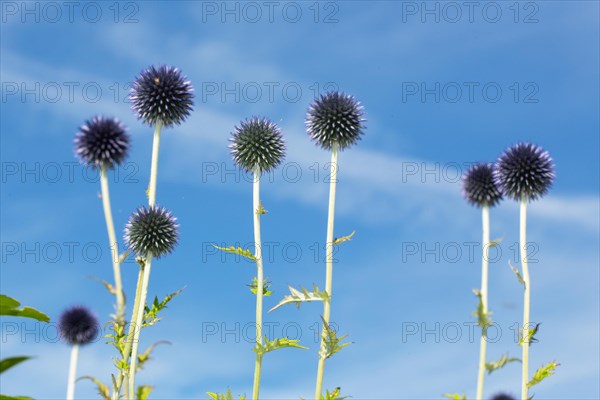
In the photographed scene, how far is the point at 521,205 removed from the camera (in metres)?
8.98

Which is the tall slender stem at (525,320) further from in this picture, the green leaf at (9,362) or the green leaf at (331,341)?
the green leaf at (9,362)

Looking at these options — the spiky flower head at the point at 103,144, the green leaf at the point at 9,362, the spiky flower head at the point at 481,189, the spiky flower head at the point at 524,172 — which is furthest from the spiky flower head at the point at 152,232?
the spiky flower head at the point at 524,172

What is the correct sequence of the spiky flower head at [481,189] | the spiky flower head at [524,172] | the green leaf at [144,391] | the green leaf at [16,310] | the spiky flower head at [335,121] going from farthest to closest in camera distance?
the spiky flower head at [335,121], the spiky flower head at [524,172], the spiky flower head at [481,189], the green leaf at [144,391], the green leaf at [16,310]

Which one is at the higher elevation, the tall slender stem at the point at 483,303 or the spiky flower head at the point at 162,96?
the spiky flower head at the point at 162,96

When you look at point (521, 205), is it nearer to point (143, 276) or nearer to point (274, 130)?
point (274, 130)

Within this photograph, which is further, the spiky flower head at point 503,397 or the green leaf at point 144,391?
the spiky flower head at point 503,397

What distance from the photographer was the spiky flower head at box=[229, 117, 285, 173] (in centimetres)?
1083

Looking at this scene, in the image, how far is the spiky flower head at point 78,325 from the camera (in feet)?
25.7

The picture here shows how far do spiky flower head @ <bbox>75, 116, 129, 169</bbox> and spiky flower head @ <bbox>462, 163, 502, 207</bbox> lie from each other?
165 inches

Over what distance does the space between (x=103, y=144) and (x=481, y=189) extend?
4.58 m

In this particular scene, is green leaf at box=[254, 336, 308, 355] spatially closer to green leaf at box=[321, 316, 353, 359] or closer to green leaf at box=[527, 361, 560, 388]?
green leaf at box=[321, 316, 353, 359]

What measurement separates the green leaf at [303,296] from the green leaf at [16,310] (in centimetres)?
328

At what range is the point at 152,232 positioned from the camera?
9219mm

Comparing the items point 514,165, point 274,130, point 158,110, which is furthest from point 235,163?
point 514,165
